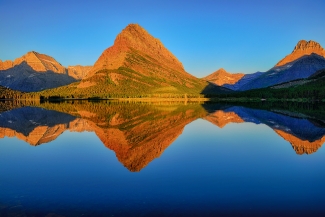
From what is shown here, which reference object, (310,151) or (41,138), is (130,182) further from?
(41,138)

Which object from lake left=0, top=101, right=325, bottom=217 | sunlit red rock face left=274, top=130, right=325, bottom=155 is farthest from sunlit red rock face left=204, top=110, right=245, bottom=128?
lake left=0, top=101, right=325, bottom=217

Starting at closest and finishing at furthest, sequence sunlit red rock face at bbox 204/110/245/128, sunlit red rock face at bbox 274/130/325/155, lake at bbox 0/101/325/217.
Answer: lake at bbox 0/101/325/217 → sunlit red rock face at bbox 274/130/325/155 → sunlit red rock face at bbox 204/110/245/128

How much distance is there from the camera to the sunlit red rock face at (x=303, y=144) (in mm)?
28375

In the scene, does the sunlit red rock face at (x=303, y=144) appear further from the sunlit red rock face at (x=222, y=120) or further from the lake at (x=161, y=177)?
the sunlit red rock face at (x=222, y=120)

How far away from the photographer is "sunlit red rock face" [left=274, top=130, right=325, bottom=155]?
28375 mm

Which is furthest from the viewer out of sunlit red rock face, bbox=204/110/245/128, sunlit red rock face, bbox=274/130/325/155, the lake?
sunlit red rock face, bbox=204/110/245/128

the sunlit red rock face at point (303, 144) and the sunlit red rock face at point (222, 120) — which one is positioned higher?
the sunlit red rock face at point (222, 120)

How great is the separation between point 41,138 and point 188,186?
84.4 feet

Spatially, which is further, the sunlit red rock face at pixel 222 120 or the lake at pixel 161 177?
the sunlit red rock face at pixel 222 120

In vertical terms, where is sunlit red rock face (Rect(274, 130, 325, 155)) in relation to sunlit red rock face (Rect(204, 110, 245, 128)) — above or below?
below

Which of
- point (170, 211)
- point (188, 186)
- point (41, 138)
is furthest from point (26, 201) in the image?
point (41, 138)

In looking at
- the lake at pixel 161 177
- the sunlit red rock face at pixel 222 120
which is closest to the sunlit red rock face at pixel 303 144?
the lake at pixel 161 177

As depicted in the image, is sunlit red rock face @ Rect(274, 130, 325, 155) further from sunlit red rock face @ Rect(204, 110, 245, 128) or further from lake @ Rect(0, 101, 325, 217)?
sunlit red rock face @ Rect(204, 110, 245, 128)

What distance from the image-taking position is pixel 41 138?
35844mm
